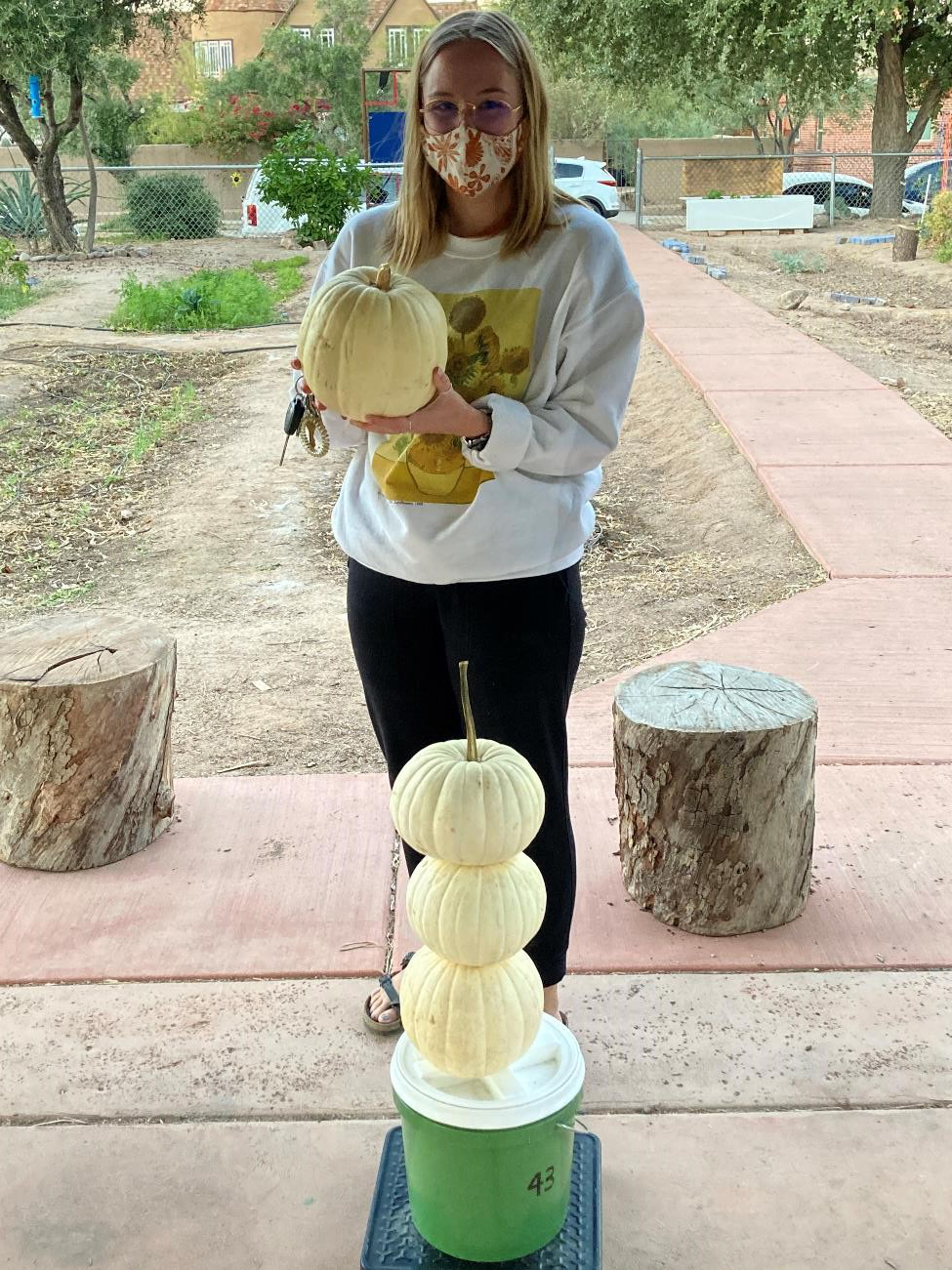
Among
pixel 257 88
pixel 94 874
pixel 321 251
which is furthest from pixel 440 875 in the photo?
pixel 257 88

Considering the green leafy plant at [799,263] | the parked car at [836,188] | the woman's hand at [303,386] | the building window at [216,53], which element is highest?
the building window at [216,53]

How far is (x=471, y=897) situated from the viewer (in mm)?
1817

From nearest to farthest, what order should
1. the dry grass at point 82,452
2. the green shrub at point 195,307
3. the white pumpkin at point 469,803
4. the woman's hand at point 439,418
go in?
the white pumpkin at point 469,803 → the woman's hand at point 439,418 → the dry grass at point 82,452 → the green shrub at point 195,307

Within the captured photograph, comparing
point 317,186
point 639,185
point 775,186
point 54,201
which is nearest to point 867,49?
point 775,186

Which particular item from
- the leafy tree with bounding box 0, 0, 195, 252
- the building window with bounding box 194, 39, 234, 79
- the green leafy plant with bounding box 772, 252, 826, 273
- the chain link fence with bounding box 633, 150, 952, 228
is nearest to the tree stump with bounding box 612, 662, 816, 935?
the green leafy plant with bounding box 772, 252, 826, 273

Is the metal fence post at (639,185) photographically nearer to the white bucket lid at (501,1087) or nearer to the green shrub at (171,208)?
the green shrub at (171,208)

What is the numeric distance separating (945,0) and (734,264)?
22.7 ft

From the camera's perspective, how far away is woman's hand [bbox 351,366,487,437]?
1.92 metres

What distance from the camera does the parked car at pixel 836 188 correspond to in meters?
27.6

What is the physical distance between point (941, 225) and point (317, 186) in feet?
28.6

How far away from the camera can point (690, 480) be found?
7.44m

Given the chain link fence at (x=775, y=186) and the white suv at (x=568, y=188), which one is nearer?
the white suv at (x=568, y=188)

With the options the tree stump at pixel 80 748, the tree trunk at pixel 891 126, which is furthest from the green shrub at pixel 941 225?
the tree stump at pixel 80 748

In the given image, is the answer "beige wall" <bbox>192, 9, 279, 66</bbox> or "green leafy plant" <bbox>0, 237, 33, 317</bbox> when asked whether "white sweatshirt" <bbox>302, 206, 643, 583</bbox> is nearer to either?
"green leafy plant" <bbox>0, 237, 33, 317</bbox>
